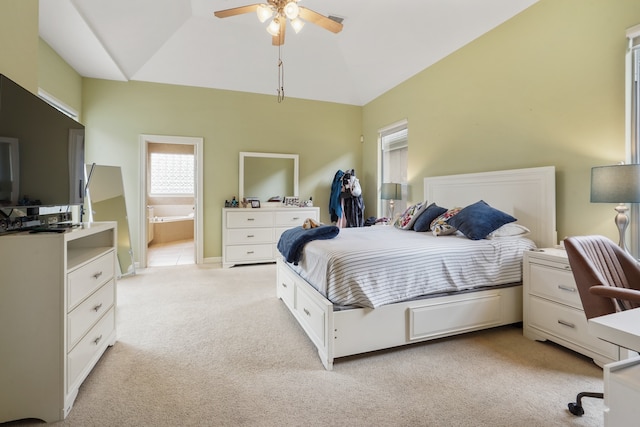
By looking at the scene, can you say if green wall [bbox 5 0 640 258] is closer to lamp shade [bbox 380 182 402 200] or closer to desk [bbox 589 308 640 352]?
lamp shade [bbox 380 182 402 200]

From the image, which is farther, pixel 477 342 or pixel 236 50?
pixel 236 50

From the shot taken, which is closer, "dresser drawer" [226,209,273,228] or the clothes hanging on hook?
"dresser drawer" [226,209,273,228]

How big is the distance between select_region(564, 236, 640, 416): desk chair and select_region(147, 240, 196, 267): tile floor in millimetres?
4694

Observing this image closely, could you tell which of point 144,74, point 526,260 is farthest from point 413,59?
point 144,74

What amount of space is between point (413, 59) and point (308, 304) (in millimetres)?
3513

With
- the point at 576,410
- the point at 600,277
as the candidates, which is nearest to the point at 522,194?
the point at 600,277

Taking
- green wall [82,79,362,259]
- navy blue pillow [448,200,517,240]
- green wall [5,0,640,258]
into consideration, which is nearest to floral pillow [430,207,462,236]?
navy blue pillow [448,200,517,240]

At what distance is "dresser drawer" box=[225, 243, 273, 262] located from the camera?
4.45 metres

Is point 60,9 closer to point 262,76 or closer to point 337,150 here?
point 262,76

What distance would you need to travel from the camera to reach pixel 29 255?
4.38ft

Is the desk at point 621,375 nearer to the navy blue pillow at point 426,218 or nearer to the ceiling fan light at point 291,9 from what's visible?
the navy blue pillow at point 426,218

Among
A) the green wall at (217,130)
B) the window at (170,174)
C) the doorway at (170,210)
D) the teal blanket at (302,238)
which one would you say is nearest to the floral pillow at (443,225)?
the teal blanket at (302,238)

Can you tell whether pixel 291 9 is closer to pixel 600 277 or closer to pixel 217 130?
pixel 600 277

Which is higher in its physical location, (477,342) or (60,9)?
(60,9)
